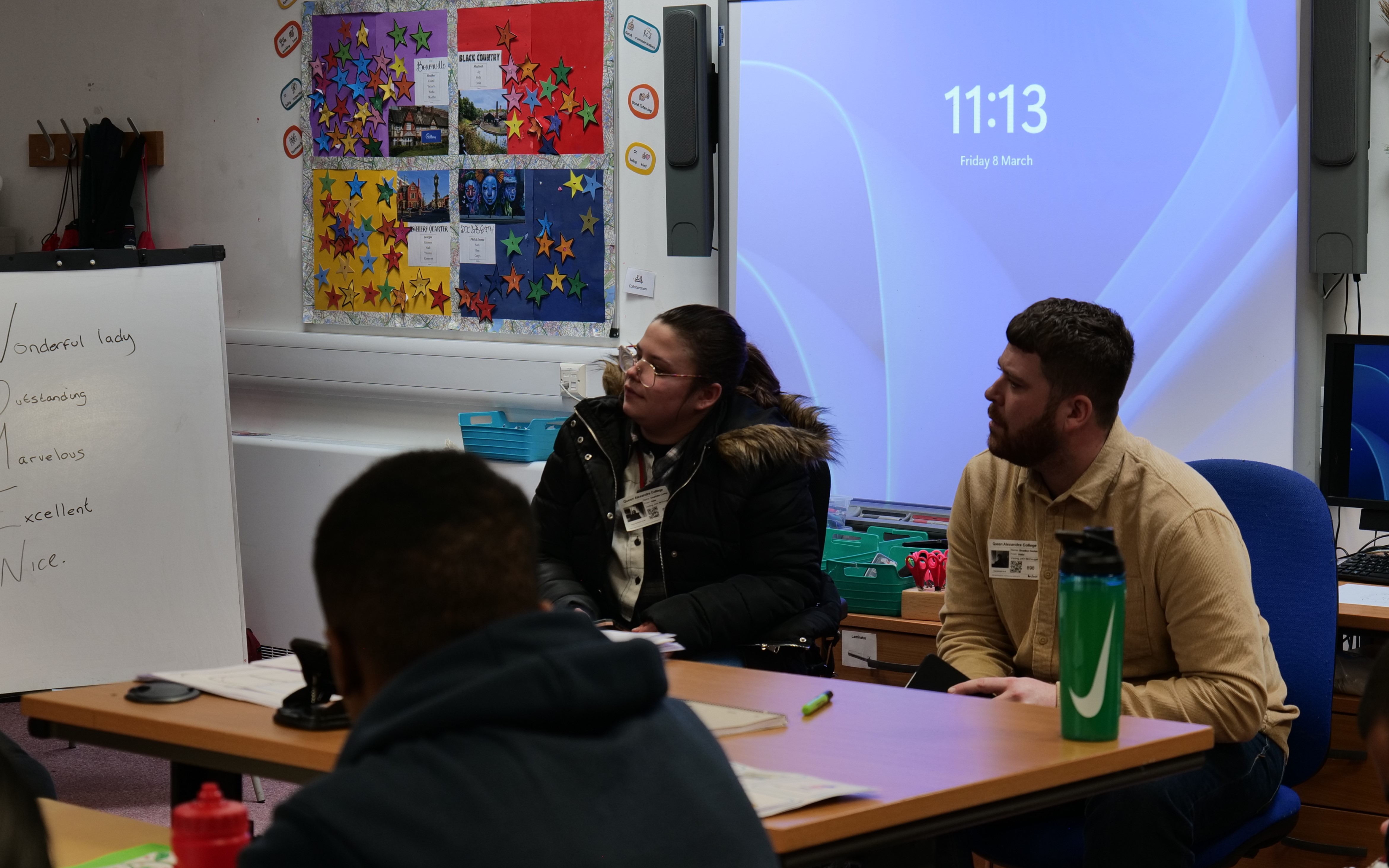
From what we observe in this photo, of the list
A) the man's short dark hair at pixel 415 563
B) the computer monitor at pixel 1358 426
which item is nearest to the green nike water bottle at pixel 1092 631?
the man's short dark hair at pixel 415 563

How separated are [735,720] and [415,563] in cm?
87

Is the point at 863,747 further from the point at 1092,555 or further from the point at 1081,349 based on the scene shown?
the point at 1081,349

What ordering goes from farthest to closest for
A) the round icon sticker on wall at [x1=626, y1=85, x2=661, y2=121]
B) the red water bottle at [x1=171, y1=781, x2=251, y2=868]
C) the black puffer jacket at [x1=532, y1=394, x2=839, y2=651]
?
the round icon sticker on wall at [x1=626, y1=85, x2=661, y2=121] < the black puffer jacket at [x1=532, y1=394, x2=839, y2=651] < the red water bottle at [x1=171, y1=781, x2=251, y2=868]

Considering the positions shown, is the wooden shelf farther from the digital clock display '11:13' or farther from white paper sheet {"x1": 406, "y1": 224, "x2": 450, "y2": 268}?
the digital clock display '11:13'

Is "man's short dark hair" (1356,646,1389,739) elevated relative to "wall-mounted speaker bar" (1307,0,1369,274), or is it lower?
lower

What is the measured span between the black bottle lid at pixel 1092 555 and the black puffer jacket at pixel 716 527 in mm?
1060

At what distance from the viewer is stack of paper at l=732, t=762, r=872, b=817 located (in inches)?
54.9

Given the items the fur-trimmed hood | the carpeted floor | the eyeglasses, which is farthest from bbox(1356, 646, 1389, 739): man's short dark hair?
the carpeted floor

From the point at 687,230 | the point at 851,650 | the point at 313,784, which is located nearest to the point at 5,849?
the point at 313,784

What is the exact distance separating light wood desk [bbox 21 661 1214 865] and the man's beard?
526 mm

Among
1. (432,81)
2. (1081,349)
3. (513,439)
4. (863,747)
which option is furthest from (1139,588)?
(432,81)

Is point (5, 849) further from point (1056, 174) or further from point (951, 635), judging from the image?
point (1056, 174)

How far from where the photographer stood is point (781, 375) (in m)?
3.81

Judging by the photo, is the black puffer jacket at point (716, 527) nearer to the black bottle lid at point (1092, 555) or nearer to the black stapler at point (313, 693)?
the black stapler at point (313, 693)
